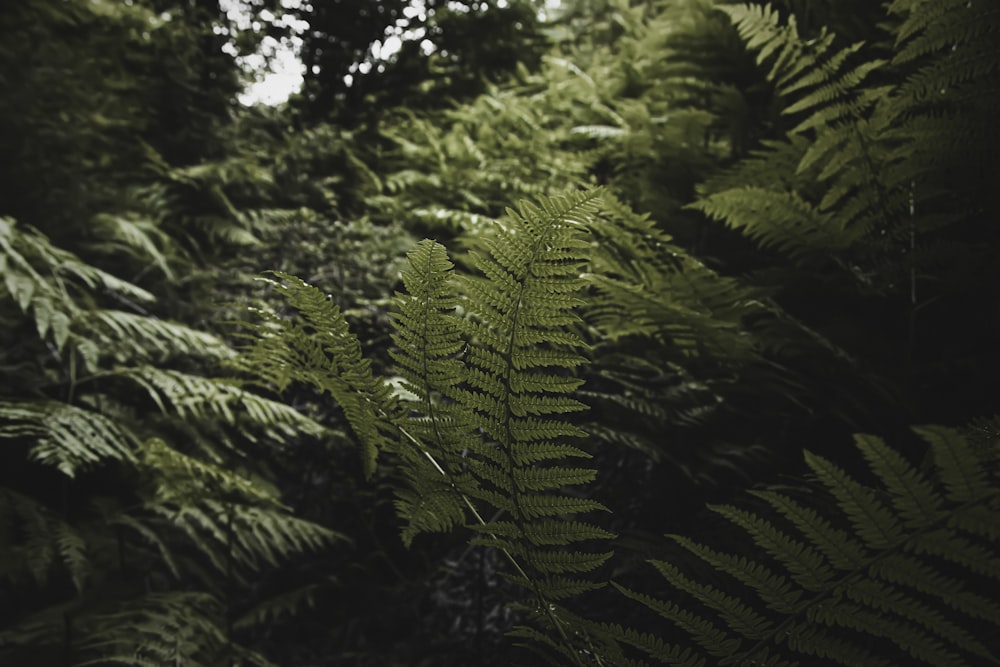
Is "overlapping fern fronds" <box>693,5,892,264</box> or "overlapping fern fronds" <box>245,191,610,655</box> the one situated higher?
"overlapping fern fronds" <box>693,5,892,264</box>

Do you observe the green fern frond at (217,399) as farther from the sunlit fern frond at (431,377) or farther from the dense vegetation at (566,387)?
the sunlit fern frond at (431,377)

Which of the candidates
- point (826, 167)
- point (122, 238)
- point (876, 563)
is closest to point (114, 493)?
point (122, 238)

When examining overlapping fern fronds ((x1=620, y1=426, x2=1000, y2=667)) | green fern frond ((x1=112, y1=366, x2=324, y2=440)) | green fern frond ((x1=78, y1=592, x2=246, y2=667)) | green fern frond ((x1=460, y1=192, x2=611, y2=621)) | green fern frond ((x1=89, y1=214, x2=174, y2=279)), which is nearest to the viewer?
overlapping fern fronds ((x1=620, y1=426, x2=1000, y2=667))

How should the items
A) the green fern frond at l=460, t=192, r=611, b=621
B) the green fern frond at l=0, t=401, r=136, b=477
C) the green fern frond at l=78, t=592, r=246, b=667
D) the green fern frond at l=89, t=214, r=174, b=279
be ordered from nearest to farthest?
the green fern frond at l=460, t=192, r=611, b=621 < the green fern frond at l=78, t=592, r=246, b=667 < the green fern frond at l=0, t=401, r=136, b=477 < the green fern frond at l=89, t=214, r=174, b=279

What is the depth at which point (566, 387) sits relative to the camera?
2.88 ft

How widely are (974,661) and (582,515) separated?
105 centimetres

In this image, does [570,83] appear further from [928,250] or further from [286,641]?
[286,641]

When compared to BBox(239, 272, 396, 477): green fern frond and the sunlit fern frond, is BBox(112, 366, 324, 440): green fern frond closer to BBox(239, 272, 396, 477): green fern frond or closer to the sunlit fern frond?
BBox(239, 272, 396, 477): green fern frond

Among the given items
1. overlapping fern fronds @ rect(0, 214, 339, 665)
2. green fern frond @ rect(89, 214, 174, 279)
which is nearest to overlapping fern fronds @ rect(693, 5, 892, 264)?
overlapping fern fronds @ rect(0, 214, 339, 665)

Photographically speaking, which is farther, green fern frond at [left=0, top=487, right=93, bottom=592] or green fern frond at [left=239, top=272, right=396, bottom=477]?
green fern frond at [left=0, top=487, right=93, bottom=592]

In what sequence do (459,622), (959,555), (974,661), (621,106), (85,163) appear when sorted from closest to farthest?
(959,555)
(974,661)
(459,622)
(85,163)
(621,106)

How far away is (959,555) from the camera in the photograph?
62 centimetres

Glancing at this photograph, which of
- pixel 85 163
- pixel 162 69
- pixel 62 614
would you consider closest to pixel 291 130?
pixel 162 69

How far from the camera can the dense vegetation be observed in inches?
34.2
